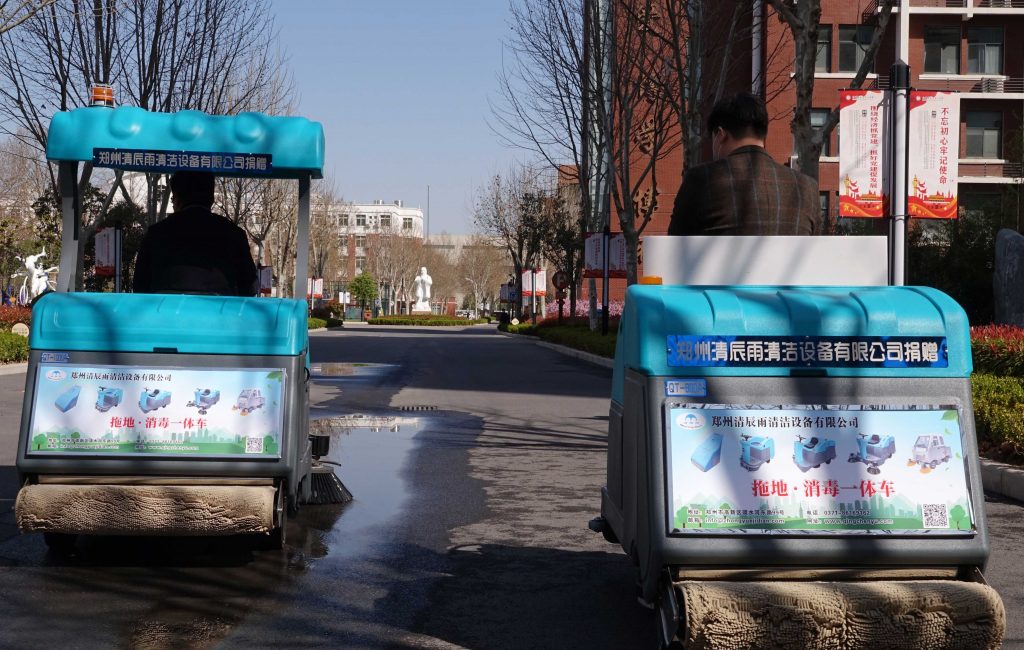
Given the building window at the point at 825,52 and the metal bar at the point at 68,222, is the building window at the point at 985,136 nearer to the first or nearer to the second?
the building window at the point at 825,52

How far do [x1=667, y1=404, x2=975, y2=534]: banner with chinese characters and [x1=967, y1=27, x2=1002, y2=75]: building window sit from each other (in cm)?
5207

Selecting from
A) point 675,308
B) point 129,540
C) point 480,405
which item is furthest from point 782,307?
point 480,405

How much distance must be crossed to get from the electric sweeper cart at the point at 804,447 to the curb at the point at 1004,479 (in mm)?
4725

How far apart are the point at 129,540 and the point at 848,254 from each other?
412cm

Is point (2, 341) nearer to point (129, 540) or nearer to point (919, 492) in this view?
point (129, 540)

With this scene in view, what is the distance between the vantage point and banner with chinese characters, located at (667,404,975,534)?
4031 millimetres

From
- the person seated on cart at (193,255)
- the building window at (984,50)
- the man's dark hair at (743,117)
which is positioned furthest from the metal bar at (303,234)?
the building window at (984,50)

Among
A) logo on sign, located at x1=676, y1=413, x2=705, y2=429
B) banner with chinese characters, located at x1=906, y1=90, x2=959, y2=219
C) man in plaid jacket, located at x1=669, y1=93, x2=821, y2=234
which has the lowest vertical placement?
logo on sign, located at x1=676, y1=413, x2=705, y2=429

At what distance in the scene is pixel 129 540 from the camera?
21.4 feet

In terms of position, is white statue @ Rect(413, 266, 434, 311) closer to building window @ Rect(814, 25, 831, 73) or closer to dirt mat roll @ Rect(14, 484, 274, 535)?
building window @ Rect(814, 25, 831, 73)

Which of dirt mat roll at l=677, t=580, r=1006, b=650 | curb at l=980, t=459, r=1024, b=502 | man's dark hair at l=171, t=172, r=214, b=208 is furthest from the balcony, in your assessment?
dirt mat roll at l=677, t=580, r=1006, b=650

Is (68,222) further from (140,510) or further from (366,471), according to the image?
(366,471)

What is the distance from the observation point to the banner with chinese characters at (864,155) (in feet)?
29.7

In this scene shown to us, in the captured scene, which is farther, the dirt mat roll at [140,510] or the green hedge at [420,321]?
the green hedge at [420,321]
